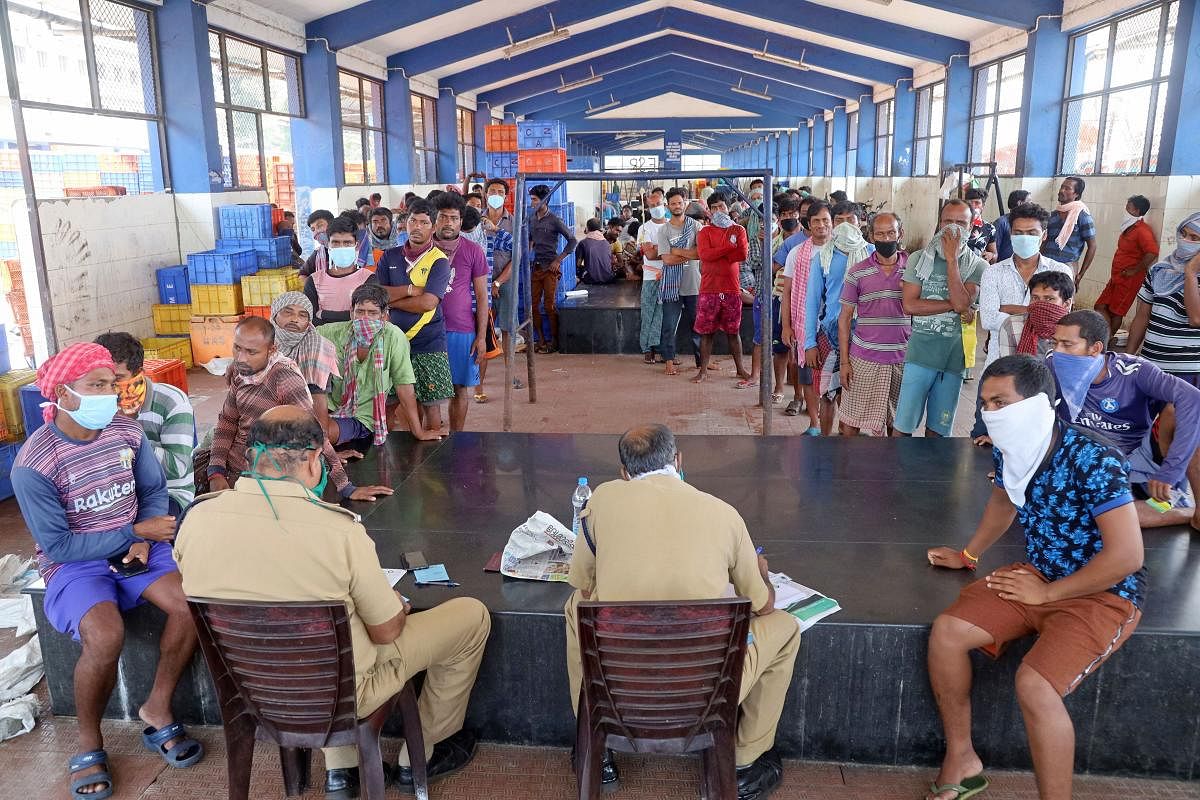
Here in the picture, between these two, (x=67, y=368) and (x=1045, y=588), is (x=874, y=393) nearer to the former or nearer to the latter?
(x=1045, y=588)

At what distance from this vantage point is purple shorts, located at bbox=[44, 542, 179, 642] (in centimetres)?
266

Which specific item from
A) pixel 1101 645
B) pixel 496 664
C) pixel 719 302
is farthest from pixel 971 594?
pixel 719 302

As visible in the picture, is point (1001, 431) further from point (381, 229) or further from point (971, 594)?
point (381, 229)

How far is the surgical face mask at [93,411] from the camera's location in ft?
8.75

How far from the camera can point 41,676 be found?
3135 mm

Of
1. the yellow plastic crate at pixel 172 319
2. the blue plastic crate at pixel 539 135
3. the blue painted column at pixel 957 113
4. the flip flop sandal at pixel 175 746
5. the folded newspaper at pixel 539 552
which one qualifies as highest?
the blue painted column at pixel 957 113

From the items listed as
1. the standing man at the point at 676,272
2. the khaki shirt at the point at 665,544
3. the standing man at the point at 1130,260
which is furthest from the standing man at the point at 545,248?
the khaki shirt at the point at 665,544

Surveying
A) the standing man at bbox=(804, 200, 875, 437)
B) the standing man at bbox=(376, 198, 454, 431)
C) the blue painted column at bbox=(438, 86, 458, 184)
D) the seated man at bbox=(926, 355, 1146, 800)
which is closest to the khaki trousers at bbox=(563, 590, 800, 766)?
the seated man at bbox=(926, 355, 1146, 800)

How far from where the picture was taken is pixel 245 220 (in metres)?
9.26

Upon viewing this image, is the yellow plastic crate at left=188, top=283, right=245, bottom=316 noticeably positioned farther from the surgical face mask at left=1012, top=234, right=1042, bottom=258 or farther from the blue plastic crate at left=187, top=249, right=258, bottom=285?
the surgical face mask at left=1012, top=234, right=1042, bottom=258

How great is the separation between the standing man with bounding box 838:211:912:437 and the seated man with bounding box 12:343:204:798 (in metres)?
3.29

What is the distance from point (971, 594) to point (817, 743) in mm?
631

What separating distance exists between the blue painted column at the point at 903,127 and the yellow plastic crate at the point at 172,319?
14.2 meters

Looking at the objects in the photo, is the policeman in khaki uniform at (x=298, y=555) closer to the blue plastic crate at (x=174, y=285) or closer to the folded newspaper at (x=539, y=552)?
the folded newspaper at (x=539, y=552)
